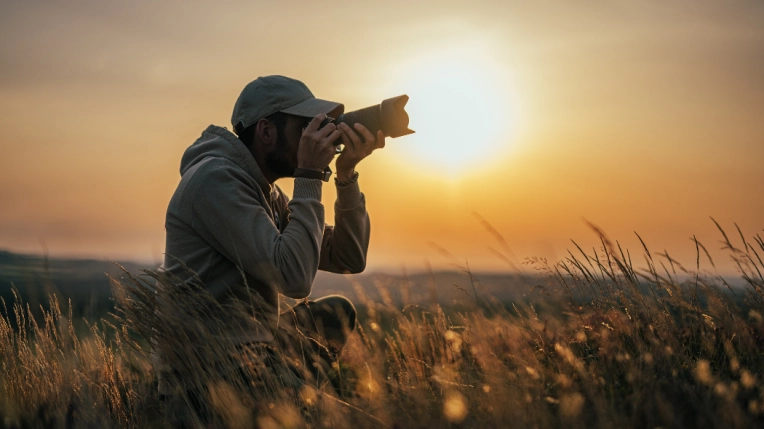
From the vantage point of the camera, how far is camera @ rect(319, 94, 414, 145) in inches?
121

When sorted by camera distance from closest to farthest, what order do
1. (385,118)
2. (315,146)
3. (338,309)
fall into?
(315,146)
(385,118)
(338,309)

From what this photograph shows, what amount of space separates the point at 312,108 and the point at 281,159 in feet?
0.94

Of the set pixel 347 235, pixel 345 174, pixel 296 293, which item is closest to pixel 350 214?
pixel 347 235

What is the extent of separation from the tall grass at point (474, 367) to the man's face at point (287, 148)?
2.19 ft

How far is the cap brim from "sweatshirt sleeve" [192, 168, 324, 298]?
50 cm

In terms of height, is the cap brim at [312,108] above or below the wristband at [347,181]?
above

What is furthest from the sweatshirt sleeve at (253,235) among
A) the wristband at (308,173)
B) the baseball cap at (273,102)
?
the baseball cap at (273,102)

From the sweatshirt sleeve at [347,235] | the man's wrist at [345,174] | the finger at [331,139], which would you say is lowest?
the sweatshirt sleeve at [347,235]

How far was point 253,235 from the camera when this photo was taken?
2.66 metres

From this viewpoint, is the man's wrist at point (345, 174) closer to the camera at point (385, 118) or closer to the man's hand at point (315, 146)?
the camera at point (385, 118)

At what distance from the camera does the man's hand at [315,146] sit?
292cm

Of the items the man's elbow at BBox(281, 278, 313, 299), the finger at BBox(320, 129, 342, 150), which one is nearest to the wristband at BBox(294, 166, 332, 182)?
the finger at BBox(320, 129, 342, 150)

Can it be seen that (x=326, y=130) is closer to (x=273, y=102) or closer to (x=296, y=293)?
(x=273, y=102)

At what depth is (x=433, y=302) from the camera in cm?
314
